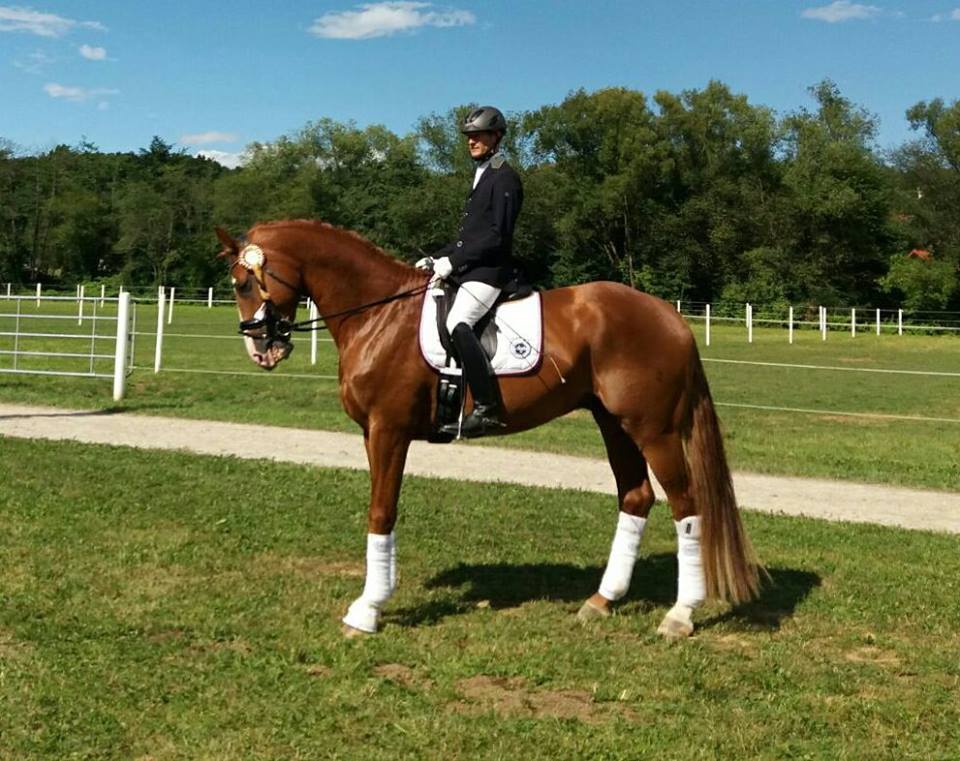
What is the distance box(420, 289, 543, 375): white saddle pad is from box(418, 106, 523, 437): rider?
4.2 inches

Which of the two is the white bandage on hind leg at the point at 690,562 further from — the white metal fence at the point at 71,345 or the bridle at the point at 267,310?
the white metal fence at the point at 71,345

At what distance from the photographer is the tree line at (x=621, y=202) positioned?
6406 centimetres

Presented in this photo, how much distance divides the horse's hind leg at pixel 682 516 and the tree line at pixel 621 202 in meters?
57.0

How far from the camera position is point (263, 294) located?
552 cm

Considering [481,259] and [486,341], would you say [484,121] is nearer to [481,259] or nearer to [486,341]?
[481,259]

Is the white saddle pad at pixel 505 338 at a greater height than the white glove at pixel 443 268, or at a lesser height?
lesser

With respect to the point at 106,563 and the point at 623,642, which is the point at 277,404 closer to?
the point at 106,563

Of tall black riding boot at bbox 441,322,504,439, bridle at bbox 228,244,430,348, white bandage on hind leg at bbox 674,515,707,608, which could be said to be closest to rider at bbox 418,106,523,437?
tall black riding boot at bbox 441,322,504,439

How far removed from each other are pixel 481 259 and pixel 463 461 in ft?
21.5

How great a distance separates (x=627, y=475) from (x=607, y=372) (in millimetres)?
820

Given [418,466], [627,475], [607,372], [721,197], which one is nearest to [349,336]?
[607,372]

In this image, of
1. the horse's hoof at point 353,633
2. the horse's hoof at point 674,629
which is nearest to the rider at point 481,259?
the horse's hoof at point 353,633

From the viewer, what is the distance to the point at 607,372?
571cm

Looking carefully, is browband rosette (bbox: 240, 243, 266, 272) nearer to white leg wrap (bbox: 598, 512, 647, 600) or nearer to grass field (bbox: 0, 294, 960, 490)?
white leg wrap (bbox: 598, 512, 647, 600)
